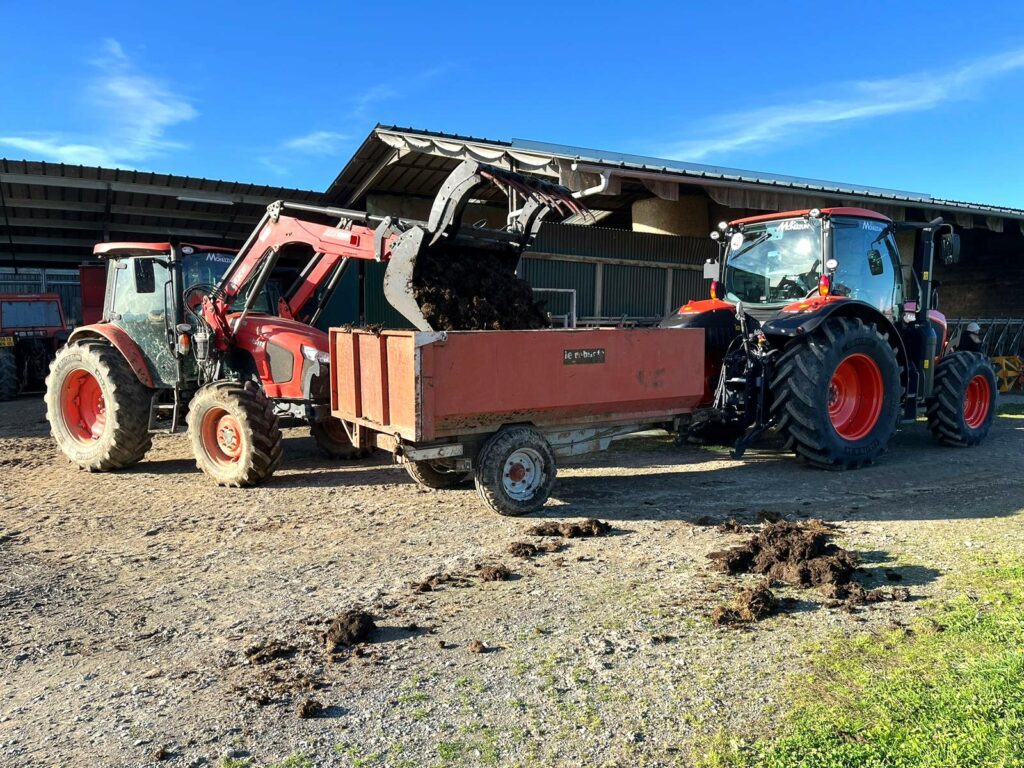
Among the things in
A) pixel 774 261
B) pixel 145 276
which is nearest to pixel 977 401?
pixel 774 261

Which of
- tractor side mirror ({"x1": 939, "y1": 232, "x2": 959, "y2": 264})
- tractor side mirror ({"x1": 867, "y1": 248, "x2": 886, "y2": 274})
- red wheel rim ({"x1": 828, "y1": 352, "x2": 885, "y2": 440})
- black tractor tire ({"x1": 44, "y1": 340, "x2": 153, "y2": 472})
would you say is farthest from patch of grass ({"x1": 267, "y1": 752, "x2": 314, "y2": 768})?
tractor side mirror ({"x1": 939, "y1": 232, "x2": 959, "y2": 264})

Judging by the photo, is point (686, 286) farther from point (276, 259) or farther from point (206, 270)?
point (206, 270)

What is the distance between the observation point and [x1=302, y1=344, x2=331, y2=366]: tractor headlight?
677 cm

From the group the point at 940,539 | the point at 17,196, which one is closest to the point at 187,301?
the point at 940,539

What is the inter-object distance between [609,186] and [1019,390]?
38.0 feet

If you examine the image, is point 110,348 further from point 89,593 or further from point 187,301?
point 89,593

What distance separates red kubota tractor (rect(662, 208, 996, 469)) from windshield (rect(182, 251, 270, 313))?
4.48m

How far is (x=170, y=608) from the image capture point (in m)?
3.89

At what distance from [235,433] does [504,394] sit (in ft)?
9.30

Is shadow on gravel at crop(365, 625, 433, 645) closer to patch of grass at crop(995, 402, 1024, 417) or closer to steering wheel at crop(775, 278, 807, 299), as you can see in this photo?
steering wheel at crop(775, 278, 807, 299)

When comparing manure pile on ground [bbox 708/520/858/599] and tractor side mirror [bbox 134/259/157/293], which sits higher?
tractor side mirror [bbox 134/259/157/293]

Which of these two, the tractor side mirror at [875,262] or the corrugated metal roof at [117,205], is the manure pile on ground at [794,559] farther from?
the corrugated metal roof at [117,205]

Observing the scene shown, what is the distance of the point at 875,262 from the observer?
25.3 feet

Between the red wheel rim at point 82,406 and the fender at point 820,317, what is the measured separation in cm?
698
